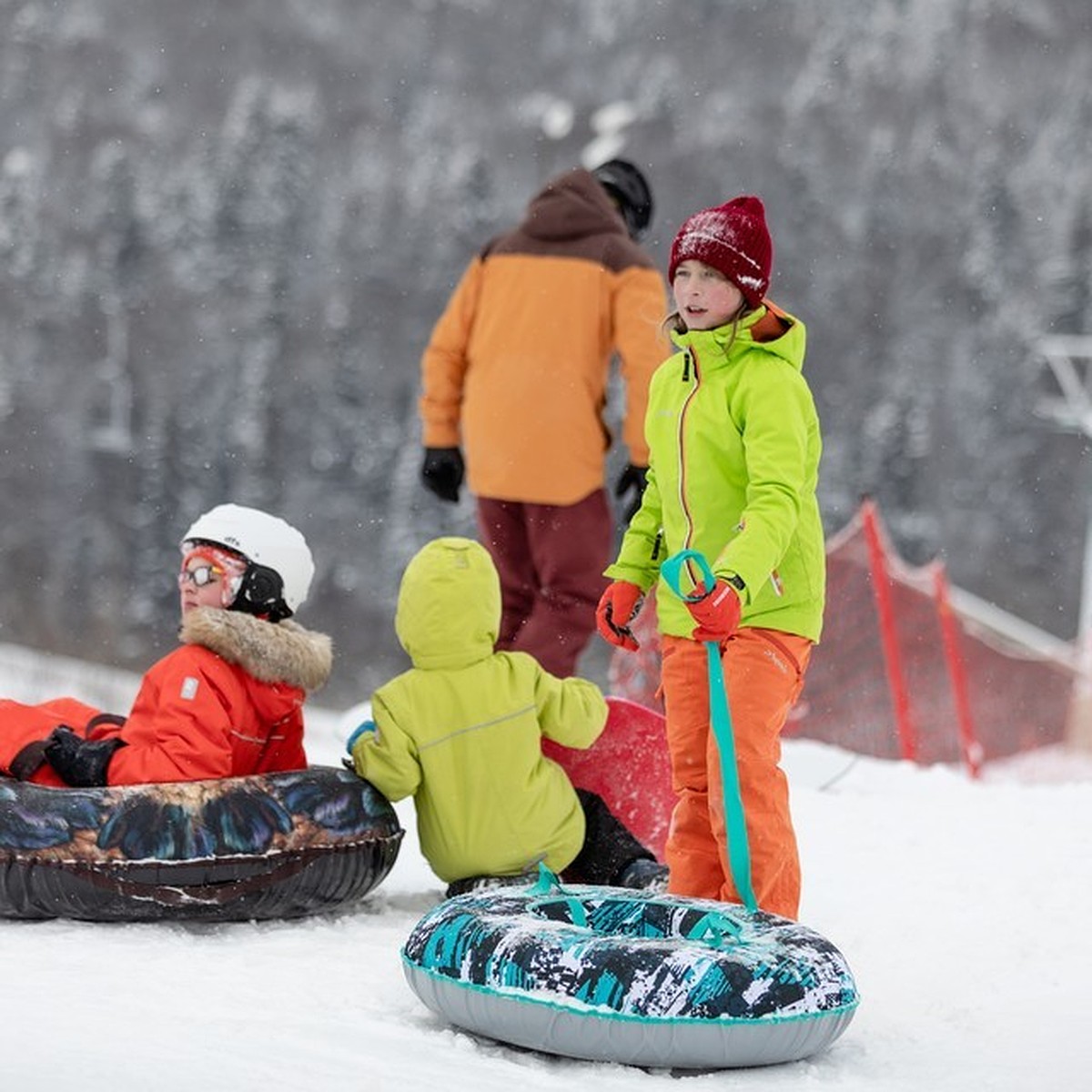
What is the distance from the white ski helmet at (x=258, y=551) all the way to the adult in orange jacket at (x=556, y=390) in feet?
5.03

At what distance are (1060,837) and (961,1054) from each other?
1832mm

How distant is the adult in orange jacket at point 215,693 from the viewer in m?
3.55

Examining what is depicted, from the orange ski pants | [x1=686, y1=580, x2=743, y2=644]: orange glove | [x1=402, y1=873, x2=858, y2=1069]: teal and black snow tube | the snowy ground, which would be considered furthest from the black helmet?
[x1=402, y1=873, x2=858, y2=1069]: teal and black snow tube

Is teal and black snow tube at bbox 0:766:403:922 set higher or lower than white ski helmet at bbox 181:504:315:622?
lower

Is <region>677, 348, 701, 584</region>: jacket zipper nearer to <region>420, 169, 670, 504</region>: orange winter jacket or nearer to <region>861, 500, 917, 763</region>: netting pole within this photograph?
<region>420, 169, 670, 504</region>: orange winter jacket

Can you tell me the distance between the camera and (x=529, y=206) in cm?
549

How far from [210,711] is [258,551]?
1.16 feet

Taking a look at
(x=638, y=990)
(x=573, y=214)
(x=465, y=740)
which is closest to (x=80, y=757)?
(x=465, y=740)

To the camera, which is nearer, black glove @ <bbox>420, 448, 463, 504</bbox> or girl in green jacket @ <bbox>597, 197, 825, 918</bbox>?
girl in green jacket @ <bbox>597, 197, 825, 918</bbox>

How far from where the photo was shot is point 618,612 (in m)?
3.52

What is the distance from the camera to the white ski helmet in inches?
147

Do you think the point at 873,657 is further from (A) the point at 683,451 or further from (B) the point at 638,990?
(B) the point at 638,990

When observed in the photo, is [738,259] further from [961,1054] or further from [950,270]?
[950,270]

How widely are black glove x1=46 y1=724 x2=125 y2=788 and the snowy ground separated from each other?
31 centimetres
